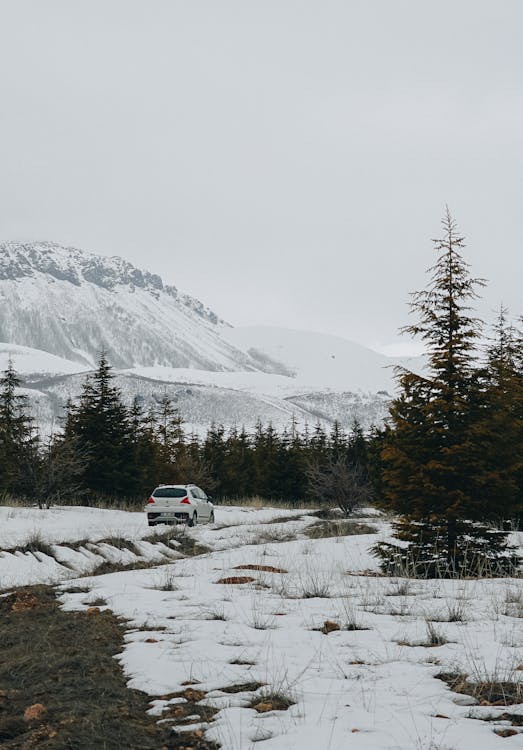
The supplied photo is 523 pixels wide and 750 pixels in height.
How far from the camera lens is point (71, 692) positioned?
4336 millimetres

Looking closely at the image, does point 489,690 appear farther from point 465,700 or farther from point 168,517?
point 168,517

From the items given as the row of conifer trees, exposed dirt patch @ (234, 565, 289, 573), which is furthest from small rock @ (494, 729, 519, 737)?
the row of conifer trees

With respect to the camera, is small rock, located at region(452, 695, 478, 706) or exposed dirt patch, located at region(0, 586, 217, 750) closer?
exposed dirt patch, located at region(0, 586, 217, 750)

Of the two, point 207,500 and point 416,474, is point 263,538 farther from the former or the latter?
point 207,500

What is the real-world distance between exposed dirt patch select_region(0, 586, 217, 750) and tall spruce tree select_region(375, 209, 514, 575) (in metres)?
7.05

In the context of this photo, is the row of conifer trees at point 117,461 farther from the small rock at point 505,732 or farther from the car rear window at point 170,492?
the small rock at point 505,732

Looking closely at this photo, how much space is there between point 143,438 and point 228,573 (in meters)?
33.8

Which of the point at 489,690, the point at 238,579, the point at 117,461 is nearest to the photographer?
the point at 489,690

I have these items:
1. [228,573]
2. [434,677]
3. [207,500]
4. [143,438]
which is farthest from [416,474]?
[143,438]

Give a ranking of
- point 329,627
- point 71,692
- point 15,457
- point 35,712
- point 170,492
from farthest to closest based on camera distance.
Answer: point 15,457 < point 170,492 < point 329,627 < point 71,692 < point 35,712

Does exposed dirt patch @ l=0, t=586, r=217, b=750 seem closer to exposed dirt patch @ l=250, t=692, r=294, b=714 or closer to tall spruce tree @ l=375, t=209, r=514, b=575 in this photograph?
exposed dirt patch @ l=250, t=692, r=294, b=714

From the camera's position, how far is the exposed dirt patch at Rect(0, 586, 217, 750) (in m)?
3.49

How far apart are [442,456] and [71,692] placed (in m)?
9.57

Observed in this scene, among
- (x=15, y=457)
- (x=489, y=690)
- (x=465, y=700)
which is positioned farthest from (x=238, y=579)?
(x=15, y=457)
